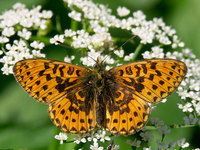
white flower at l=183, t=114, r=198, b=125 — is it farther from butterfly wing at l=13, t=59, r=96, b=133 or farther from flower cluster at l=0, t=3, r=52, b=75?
flower cluster at l=0, t=3, r=52, b=75

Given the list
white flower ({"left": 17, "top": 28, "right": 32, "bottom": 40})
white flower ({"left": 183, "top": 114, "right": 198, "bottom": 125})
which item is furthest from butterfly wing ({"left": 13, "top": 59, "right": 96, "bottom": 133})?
white flower ({"left": 183, "top": 114, "right": 198, "bottom": 125})

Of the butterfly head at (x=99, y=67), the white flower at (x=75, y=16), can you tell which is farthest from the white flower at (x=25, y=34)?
the butterfly head at (x=99, y=67)

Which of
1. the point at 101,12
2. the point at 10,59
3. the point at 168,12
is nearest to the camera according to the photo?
the point at 10,59

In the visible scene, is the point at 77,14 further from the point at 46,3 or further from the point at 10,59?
the point at 46,3

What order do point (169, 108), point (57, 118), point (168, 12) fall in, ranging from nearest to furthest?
point (57, 118) → point (169, 108) → point (168, 12)

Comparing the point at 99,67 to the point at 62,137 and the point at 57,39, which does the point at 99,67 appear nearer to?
the point at 57,39

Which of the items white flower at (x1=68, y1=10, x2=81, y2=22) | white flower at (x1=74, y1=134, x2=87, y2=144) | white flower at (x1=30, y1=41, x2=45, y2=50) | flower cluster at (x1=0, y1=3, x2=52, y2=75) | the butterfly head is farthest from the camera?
white flower at (x1=68, y1=10, x2=81, y2=22)

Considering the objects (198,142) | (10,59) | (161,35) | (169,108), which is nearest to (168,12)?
(161,35)
